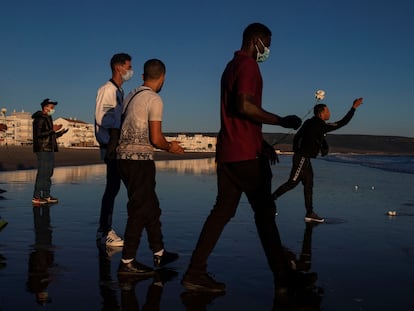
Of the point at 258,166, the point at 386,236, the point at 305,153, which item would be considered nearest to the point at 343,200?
the point at 305,153

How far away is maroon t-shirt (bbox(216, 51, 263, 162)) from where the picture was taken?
3811mm

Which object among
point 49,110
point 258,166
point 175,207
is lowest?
point 175,207

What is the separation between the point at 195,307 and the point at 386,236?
381 cm

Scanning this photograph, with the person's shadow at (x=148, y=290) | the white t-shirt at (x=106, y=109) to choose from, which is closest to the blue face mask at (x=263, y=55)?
the white t-shirt at (x=106, y=109)

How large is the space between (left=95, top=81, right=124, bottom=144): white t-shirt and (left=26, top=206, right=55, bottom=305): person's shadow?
137 centimetres

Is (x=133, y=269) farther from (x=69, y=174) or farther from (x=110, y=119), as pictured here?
(x=69, y=174)

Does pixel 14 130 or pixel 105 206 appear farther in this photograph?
pixel 14 130

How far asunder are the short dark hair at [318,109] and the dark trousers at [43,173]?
16.8 feet

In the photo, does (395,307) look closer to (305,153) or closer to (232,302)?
(232,302)

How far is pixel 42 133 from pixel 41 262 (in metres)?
5.11

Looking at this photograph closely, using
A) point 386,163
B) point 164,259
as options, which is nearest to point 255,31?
point 164,259

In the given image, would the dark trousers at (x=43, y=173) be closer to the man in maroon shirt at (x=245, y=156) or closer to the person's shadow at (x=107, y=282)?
the person's shadow at (x=107, y=282)

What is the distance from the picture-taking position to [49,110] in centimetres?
931

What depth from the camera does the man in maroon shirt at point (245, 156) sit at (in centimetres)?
378
